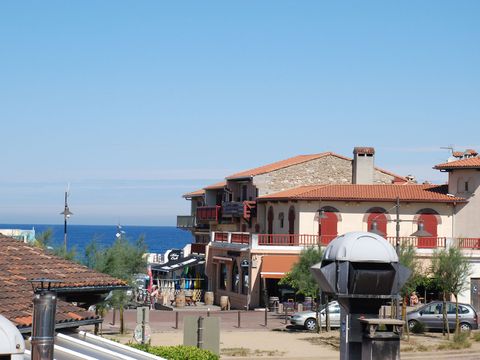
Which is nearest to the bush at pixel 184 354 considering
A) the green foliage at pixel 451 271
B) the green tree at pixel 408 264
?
the green tree at pixel 408 264

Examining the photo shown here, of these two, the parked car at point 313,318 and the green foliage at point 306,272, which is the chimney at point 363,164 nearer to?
the green foliage at point 306,272

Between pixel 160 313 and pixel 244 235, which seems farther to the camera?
pixel 244 235

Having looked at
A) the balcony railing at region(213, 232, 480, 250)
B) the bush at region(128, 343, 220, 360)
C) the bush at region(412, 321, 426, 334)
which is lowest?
the bush at region(412, 321, 426, 334)

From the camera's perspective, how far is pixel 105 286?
1734 cm

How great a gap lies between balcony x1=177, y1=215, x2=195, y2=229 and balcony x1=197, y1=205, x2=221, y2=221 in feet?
14.2

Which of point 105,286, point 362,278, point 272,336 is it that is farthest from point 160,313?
point 362,278

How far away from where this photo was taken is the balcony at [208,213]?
66688 mm

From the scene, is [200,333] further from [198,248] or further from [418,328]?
[198,248]

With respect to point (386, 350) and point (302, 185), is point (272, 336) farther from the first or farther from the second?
point (386, 350)

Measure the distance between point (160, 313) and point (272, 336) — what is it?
12281 mm

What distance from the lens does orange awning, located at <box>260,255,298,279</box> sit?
5231 centimetres

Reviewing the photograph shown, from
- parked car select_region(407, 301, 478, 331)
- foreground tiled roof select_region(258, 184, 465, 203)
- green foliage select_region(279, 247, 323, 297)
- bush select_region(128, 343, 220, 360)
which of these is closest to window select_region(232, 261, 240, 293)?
foreground tiled roof select_region(258, 184, 465, 203)

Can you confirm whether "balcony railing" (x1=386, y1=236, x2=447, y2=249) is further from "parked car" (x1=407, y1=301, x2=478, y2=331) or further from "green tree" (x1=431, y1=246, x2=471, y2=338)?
"parked car" (x1=407, y1=301, x2=478, y2=331)

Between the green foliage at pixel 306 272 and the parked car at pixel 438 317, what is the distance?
4.20 metres
